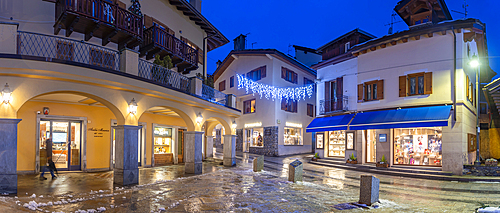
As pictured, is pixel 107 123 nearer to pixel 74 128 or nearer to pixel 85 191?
pixel 74 128

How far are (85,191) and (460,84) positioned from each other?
56.9 feet

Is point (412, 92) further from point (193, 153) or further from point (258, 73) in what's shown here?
point (258, 73)

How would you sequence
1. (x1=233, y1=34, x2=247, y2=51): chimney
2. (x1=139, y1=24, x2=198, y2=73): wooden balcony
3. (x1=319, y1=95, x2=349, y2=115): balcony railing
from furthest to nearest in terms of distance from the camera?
1. (x1=233, y1=34, x2=247, y2=51): chimney
2. (x1=319, y1=95, x2=349, y2=115): balcony railing
3. (x1=139, y1=24, x2=198, y2=73): wooden balcony

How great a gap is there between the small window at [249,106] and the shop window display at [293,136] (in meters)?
4.15

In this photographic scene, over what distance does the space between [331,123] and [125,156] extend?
45.8 ft

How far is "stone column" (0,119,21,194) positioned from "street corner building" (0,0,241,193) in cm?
2

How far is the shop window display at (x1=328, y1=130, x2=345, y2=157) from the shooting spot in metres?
22.2

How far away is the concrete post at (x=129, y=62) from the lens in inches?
415

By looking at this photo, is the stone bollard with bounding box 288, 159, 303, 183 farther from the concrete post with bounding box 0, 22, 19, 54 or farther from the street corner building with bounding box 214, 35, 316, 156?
the street corner building with bounding box 214, 35, 316, 156

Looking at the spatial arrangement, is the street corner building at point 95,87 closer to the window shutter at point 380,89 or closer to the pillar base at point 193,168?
the pillar base at point 193,168

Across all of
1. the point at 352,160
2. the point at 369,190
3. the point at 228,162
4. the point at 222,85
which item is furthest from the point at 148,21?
the point at 222,85

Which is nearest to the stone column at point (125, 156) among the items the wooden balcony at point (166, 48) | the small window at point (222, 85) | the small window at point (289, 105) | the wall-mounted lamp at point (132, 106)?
the wall-mounted lamp at point (132, 106)

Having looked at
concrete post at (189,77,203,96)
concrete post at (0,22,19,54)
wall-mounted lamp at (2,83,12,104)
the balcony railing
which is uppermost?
concrete post at (0,22,19,54)

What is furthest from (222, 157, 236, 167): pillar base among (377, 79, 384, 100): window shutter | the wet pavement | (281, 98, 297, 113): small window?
(281, 98, 297, 113): small window
